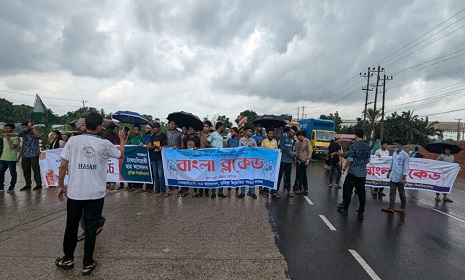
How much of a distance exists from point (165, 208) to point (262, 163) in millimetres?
2852

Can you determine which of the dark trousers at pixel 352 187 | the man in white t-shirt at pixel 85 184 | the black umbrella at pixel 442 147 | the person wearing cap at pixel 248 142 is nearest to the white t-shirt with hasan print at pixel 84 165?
the man in white t-shirt at pixel 85 184

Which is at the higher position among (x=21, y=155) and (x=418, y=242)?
(x=21, y=155)

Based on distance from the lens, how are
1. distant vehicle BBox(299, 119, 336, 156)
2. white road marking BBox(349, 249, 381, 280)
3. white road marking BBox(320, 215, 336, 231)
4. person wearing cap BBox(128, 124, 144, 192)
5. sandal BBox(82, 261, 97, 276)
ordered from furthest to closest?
distant vehicle BBox(299, 119, 336, 156)
person wearing cap BBox(128, 124, 144, 192)
white road marking BBox(320, 215, 336, 231)
white road marking BBox(349, 249, 381, 280)
sandal BBox(82, 261, 97, 276)

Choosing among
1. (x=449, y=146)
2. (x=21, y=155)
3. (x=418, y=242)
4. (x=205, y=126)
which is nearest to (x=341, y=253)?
(x=418, y=242)

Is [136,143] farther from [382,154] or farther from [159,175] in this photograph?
[382,154]

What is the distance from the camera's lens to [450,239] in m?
5.03

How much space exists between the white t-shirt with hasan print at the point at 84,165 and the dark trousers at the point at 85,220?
11cm

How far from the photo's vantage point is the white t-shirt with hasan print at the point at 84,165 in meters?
3.28

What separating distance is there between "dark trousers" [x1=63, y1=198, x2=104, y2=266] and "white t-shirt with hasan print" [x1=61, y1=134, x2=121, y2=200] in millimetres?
105

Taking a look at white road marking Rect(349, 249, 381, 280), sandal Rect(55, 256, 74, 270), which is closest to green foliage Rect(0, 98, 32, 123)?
sandal Rect(55, 256, 74, 270)

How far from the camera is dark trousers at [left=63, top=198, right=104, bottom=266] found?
332 cm

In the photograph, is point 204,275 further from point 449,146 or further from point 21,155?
point 449,146

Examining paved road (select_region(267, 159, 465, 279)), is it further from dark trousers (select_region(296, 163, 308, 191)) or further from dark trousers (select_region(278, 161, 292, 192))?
dark trousers (select_region(296, 163, 308, 191))

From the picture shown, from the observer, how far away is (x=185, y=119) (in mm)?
7957
